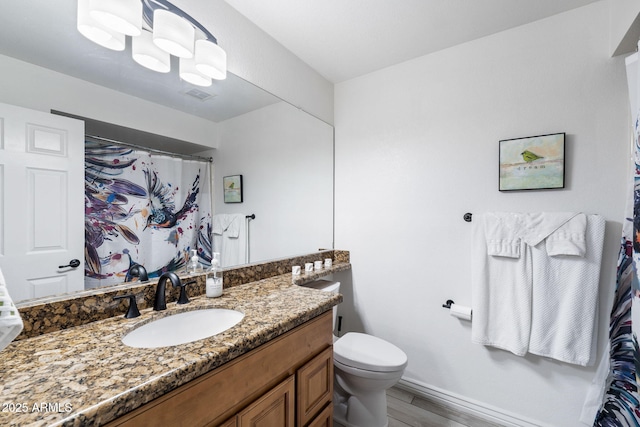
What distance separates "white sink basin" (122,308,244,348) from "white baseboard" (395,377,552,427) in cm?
155

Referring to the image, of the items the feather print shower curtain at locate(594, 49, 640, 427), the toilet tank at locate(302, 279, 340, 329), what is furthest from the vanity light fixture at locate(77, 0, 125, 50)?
the feather print shower curtain at locate(594, 49, 640, 427)

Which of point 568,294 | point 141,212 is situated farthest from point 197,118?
point 568,294

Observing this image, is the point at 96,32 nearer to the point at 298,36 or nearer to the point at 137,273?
the point at 137,273

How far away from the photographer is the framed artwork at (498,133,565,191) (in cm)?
146

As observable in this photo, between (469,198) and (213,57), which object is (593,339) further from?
(213,57)

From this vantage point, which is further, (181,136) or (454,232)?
(454,232)

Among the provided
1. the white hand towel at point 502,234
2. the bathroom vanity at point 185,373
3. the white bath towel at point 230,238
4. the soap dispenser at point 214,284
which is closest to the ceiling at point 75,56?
the white bath towel at point 230,238

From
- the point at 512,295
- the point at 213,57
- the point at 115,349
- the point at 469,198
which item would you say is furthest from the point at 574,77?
the point at 115,349

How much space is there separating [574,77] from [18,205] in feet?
8.33

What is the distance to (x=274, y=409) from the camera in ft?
2.97

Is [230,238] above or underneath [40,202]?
underneath

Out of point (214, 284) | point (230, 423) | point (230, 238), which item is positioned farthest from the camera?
point (230, 238)

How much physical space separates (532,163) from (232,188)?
1748mm

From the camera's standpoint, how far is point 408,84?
1942 mm
